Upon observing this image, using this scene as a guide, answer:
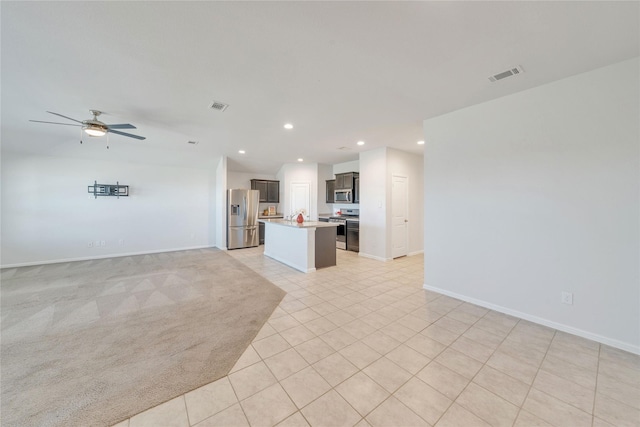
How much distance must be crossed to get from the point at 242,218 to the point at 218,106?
4.49 metres

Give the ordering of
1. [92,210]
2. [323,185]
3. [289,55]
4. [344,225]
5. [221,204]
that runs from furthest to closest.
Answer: [323,185]
[221,204]
[344,225]
[92,210]
[289,55]

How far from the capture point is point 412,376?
184 centimetres

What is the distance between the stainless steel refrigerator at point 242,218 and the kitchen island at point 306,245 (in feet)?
6.53

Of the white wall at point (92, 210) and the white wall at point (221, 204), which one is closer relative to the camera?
the white wall at point (92, 210)

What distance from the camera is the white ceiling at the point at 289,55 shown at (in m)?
1.67

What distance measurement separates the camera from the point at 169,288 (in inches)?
152

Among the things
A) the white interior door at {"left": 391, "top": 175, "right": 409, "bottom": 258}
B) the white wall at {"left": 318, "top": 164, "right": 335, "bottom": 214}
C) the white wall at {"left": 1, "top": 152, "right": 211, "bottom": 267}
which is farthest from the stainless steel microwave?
the white wall at {"left": 1, "top": 152, "right": 211, "bottom": 267}

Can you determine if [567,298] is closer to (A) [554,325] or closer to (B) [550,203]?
(A) [554,325]

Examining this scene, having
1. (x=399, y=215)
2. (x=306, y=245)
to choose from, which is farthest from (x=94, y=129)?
(x=399, y=215)

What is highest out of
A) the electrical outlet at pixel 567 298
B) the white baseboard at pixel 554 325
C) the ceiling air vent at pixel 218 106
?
the ceiling air vent at pixel 218 106

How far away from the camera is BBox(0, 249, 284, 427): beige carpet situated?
1.63 m

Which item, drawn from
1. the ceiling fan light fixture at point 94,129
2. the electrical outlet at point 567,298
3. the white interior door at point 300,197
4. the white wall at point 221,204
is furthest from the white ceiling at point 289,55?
the white interior door at point 300,197

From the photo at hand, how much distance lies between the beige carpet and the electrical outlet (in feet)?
11.1

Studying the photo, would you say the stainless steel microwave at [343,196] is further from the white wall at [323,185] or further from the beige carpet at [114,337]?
the beige carpet at [114,337]
